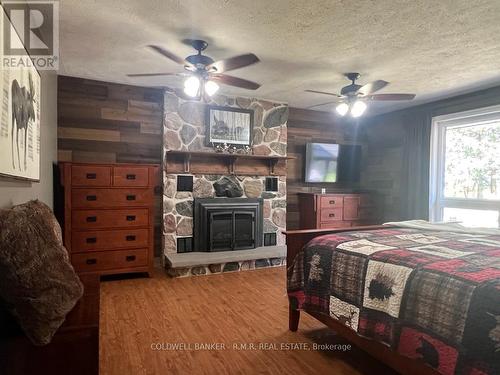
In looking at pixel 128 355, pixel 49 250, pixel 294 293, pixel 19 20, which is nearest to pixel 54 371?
pixel 49 250

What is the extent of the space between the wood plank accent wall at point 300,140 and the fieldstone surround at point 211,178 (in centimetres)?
29

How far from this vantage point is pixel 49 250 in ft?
4.52

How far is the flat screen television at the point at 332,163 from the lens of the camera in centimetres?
509

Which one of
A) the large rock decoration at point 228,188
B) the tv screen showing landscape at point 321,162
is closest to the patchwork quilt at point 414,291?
the large rock decoration at point 228,188

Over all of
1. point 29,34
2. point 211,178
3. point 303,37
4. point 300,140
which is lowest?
point 211,178

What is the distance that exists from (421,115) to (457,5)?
277 cm

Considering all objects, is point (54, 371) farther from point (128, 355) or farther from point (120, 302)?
point (120, 302)

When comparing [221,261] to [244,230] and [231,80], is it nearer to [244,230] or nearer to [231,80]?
[244,230]

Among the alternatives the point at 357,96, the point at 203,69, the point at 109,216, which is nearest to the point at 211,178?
the point at 109,216

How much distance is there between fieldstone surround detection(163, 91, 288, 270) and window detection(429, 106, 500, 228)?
2228 mm

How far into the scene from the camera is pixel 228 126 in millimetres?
4379

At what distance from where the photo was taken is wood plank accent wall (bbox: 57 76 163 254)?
146 inches

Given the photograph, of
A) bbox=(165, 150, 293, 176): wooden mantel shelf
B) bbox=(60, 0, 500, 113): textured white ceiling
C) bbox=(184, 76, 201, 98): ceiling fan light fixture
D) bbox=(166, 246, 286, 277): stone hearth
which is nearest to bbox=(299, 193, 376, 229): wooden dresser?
bbox=(165, 150, 293, 176): wooden mantel shelf

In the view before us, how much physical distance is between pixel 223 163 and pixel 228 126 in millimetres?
527
